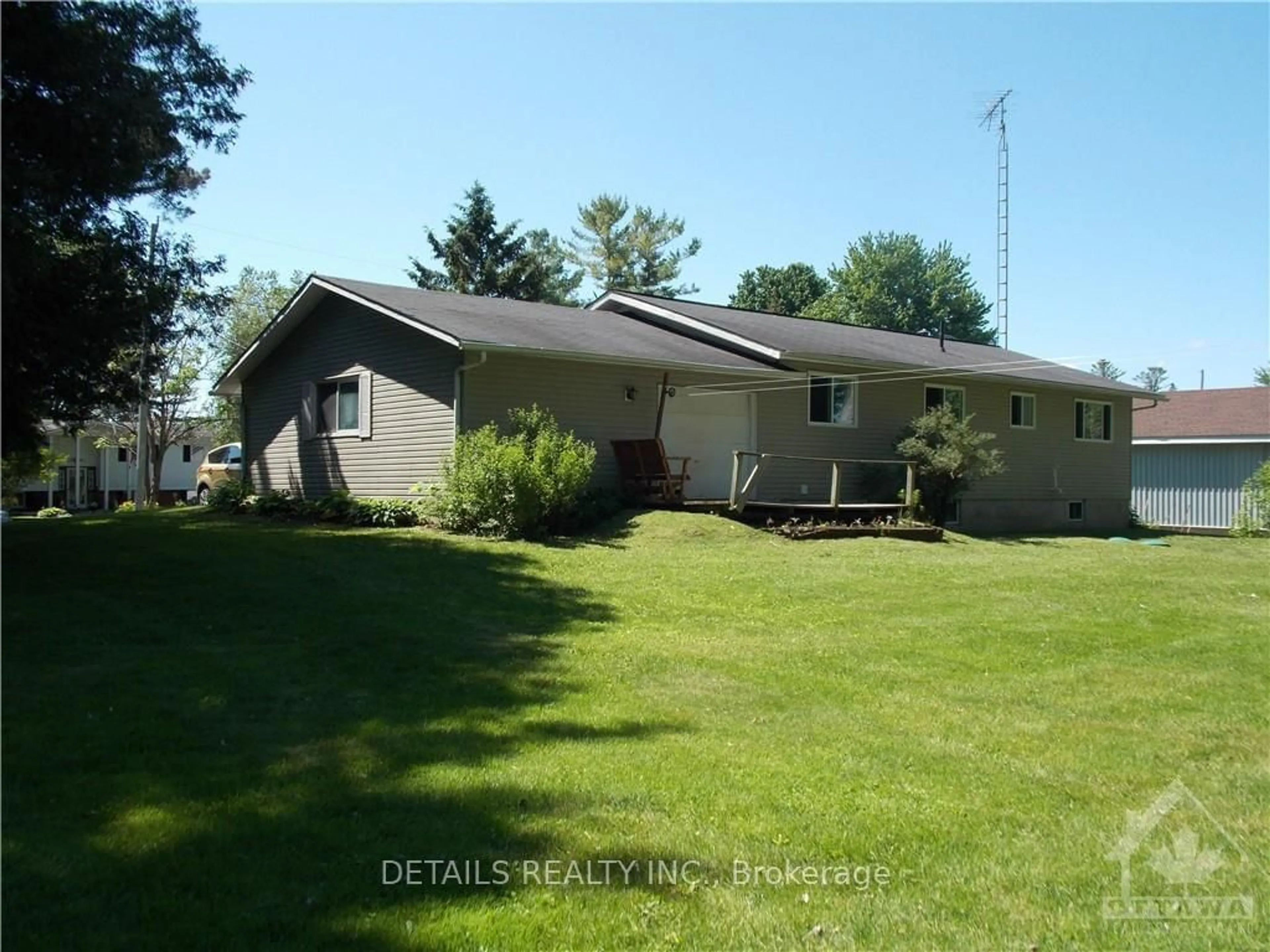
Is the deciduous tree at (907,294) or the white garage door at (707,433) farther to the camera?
the deciduous tree at (907,294)

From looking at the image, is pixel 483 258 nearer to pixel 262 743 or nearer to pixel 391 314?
pixel 391 314

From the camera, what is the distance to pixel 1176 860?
3881 millimetres

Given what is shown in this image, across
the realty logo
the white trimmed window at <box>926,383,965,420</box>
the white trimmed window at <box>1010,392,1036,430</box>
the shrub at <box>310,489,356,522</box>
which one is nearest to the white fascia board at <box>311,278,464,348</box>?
the shrub at <box>310,489,356,522</box>

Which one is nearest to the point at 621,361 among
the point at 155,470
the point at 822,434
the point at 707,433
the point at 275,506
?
the point at 707,433

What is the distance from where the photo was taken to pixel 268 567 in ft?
33.9

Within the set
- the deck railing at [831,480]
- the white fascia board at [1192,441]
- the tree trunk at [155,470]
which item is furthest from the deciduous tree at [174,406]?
the white fascia board at [1192,441]

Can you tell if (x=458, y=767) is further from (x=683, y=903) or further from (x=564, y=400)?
(x=564, y=400)

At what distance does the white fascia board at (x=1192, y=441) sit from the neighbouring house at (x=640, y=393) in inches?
177

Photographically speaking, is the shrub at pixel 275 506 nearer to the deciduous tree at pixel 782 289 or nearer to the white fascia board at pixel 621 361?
the white fascia board at pixel 621 361

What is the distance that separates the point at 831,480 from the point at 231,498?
11.4 metres

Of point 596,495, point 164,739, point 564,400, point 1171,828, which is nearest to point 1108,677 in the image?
point 1171,828

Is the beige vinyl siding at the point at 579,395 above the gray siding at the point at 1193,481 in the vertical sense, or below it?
above

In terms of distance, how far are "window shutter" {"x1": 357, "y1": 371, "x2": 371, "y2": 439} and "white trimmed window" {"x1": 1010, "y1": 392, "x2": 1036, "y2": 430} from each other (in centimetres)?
1375

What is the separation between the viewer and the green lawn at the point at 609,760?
10.8 ft
